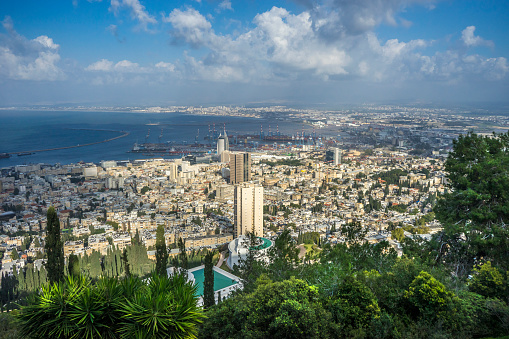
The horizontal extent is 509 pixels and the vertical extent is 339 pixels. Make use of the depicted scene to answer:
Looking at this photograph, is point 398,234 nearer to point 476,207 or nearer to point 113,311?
point 476,207

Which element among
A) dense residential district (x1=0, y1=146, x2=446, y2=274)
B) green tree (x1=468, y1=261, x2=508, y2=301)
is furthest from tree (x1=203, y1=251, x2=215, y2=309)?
dense residential district (x1=0, y1=146, x2=446, y2=274)

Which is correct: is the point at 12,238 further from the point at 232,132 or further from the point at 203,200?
the point at 232,132

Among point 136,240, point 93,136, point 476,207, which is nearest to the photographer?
point 476,207

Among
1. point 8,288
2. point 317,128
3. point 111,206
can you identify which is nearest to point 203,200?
point 111,206

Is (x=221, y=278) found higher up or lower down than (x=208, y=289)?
lower down

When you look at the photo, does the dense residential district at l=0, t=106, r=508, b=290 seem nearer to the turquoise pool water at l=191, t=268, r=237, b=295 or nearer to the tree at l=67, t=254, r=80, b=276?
the turquoise pool water at l=191, t=268, r=237, b=295

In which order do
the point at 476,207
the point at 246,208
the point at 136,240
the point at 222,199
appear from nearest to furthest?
the point at 476,207, the point at 136,240, the point at 246,208, the point at 222,199

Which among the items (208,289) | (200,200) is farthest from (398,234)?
(200,200)

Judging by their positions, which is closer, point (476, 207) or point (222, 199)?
point (476, 207)

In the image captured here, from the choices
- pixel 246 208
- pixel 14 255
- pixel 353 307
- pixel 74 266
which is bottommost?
pixel 14 255
